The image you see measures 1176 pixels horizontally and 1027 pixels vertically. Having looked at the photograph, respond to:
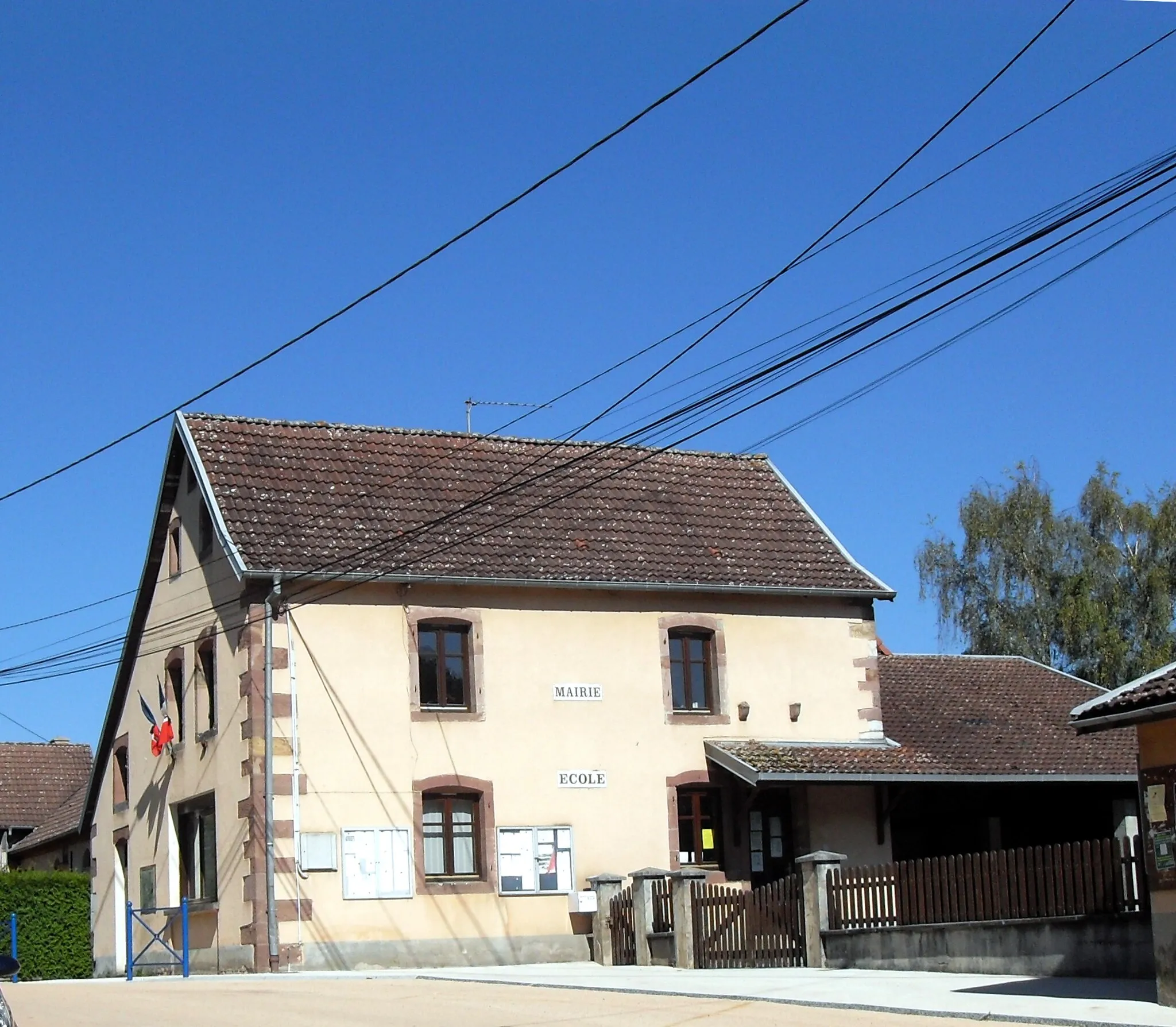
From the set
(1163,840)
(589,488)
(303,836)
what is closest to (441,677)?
(303,836)

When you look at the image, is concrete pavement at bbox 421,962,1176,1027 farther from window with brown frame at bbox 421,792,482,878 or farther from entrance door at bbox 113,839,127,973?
entrance door at bbox 113,839,127,973

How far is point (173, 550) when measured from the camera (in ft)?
100

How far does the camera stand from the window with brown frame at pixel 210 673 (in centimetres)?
2803

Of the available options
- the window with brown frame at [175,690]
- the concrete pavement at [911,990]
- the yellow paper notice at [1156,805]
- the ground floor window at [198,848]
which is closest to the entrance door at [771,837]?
the concrete pavement at [911,990]

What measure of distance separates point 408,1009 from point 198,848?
12670 mm

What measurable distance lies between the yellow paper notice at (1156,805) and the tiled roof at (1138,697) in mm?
766

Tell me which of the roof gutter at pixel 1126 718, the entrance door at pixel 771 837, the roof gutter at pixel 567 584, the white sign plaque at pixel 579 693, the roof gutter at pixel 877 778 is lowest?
the entrance door at pixel 771 837

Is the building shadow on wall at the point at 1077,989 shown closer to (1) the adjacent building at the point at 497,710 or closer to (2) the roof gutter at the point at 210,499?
(1) the adjacent building at the point at 497,710

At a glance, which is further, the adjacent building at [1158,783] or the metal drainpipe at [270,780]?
the metal drainpipe at [270,780]

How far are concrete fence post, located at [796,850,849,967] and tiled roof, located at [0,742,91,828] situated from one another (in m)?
29.1

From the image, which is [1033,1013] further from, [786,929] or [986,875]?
[786,929]

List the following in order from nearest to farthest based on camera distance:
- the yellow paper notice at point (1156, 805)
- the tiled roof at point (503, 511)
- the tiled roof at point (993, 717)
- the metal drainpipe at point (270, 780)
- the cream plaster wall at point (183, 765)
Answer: the yellow paper notice at point (1156, 805) < the metal drainpipe at point (270, 780) < the cream plaster wall at point (183, 765) < the tiled roof at point (503, 511) < the tiled roof at point (993, 717)

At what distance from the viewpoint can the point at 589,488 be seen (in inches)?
1216

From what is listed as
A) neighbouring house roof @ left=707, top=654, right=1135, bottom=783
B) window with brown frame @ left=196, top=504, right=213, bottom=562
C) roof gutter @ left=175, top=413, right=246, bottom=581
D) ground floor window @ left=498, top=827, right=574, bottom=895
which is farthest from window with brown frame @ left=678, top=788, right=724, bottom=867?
window with brown frame @ left=196, top=504, right=213, bottom=562
